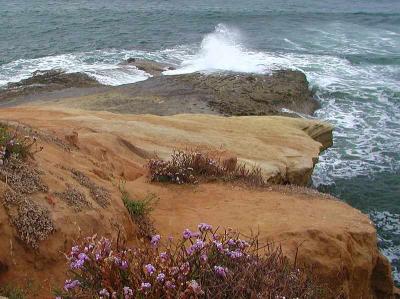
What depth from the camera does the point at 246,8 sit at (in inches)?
1556

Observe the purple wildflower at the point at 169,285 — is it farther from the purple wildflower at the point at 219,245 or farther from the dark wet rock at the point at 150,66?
the dark wet rock at the point at 150,66

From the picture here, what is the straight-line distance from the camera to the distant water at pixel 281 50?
14461 mm

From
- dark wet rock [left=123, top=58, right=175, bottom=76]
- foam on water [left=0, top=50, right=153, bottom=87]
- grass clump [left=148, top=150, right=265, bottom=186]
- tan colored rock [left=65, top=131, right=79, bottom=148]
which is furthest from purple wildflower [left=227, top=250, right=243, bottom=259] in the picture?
dark wet rock [left=123, top=58, right=175, bottom=76]

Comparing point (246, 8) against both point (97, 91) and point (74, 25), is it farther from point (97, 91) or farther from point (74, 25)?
point (97, 91)

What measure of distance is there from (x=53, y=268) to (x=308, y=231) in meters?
2.71

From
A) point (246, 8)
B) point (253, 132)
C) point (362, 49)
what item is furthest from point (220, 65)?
point (246, 8)

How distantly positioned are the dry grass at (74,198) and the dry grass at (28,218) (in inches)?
13.4

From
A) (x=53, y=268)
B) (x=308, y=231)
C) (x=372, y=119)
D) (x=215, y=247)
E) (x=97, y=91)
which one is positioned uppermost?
(x=215, y=247)

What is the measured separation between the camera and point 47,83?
19547mm

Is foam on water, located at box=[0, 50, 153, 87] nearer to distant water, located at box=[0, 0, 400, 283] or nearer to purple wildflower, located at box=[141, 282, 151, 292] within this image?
distant water, located at box=[0, 0, 400, 283]

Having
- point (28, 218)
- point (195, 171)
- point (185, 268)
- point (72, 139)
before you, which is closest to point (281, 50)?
point (195, 171)

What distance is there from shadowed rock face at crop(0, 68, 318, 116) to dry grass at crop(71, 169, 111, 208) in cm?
874

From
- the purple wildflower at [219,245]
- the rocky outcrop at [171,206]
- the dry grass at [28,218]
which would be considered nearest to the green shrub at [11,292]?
the rocky outcrop at [171,206]

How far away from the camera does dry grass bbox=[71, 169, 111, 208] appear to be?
16.0 ft
